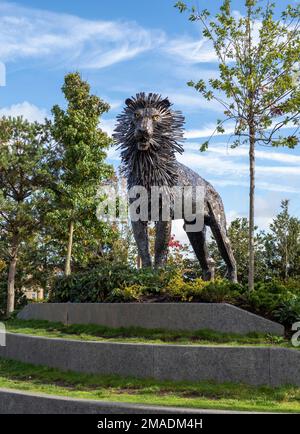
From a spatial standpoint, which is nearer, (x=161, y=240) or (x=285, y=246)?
(x=161, y=240)

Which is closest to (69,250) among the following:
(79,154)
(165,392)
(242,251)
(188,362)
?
(79,154)

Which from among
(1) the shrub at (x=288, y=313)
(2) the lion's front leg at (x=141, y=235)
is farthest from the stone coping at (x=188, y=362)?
(2) the lion's front leg at (x=141, y=235)

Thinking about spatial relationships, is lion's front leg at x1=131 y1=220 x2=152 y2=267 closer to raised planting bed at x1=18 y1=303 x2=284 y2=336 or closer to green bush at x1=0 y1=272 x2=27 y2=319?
raised planting bed at x1=18 y1=303 x2=284 y2=336

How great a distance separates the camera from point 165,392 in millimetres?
8258

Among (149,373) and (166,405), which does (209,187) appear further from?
(166,405)

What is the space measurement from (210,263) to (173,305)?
11.4ft

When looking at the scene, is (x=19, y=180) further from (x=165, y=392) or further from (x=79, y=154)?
(x=165, y=392)

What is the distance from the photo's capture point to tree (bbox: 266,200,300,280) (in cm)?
3150

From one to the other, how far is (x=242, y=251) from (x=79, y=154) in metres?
11.3

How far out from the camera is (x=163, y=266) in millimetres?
12477

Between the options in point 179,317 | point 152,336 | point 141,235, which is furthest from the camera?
point 141,235

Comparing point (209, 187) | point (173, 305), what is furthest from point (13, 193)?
point (173, 305)

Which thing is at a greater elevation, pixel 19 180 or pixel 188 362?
pixel 19 180

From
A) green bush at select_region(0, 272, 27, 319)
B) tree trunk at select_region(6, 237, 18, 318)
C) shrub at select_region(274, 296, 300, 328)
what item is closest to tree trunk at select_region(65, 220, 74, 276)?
tree trunk at select_region(6, 237, 18, 318)
